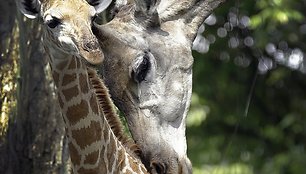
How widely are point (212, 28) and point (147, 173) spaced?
462cm

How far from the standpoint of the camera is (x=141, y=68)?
192 inches

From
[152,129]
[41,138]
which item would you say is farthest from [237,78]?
[152,129]

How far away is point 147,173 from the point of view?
463 centimetres

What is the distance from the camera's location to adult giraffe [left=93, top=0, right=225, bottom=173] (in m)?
4.86

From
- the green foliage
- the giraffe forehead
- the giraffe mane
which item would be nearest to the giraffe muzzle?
the giraffe forehead

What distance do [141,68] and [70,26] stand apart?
3.32 feet

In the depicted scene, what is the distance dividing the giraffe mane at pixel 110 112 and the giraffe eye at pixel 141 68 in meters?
0.24

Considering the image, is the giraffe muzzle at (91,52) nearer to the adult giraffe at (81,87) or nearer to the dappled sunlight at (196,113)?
the adult giraffe at (81,87)

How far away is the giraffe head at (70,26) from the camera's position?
3.85m

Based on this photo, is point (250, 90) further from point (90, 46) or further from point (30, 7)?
point (90, 46)

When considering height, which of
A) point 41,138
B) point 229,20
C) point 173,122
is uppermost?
point 173,122

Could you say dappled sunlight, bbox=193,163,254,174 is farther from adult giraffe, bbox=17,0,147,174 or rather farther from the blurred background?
adult giraffe, bbox=17,0,147,174

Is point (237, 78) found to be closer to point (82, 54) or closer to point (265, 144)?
point (265, 144)

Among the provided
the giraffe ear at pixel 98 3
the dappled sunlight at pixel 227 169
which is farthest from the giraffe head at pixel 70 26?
the dappled sunlight at pixel 227 169
